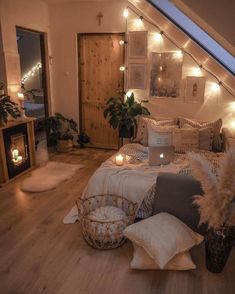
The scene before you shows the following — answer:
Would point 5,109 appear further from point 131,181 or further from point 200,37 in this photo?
point 200,37

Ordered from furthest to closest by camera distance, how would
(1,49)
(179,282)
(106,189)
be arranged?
(1,49), (106,189), (179,282)

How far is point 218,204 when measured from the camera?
1.79 m

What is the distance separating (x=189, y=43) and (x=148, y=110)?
1194mm

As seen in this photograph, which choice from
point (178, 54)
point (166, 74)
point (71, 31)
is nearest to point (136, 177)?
point (166, 74)

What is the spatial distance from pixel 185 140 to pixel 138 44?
1.90 meters

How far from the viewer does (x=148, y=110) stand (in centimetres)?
441

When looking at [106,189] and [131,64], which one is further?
[131,64]

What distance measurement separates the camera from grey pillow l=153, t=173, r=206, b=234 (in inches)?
87.6

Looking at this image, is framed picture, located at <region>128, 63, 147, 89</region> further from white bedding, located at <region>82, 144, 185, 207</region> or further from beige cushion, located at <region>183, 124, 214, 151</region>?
white bedding, located at <region>82, 144, 185, 207</region>

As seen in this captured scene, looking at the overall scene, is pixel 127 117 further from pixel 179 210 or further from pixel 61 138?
pixel 179 210

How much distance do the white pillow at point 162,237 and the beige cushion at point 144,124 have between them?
1716mm

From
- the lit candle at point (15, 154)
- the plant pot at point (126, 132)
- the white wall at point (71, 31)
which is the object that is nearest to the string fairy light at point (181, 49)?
the white wall at point (71, 31)

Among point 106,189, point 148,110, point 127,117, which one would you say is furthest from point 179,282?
point 148,110

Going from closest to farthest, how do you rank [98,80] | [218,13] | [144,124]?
[218,13]
[144,124]
[98,80]
